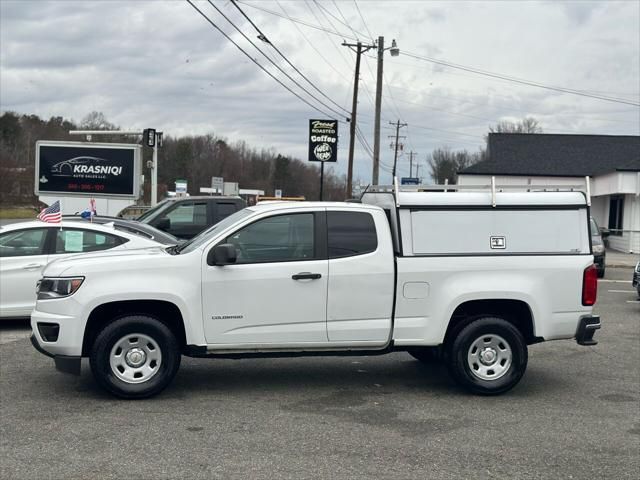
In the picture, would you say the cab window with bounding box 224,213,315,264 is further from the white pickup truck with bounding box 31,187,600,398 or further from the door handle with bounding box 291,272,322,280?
the door handle with bounding box 291,272,322,280

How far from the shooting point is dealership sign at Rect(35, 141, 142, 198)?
23.1 m

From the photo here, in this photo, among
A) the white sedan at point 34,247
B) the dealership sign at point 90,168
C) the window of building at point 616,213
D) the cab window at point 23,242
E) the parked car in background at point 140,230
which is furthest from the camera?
the window of building at point 616,213

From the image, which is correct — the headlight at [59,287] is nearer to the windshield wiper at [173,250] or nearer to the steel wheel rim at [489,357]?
the windshield wiper at [173,250]

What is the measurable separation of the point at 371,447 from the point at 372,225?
91.9 inches

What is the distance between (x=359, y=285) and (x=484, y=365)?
1508 mm

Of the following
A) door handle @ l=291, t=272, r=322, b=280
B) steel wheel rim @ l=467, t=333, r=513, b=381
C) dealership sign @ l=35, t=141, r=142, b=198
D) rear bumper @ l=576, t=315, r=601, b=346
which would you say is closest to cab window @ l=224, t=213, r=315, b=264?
door handle @ l=291, t=272, r=322, b=280

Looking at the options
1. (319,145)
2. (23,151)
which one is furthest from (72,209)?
(23,151)

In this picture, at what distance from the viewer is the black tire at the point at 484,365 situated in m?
7.29

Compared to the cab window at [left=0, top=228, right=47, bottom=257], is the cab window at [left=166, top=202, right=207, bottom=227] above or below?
above

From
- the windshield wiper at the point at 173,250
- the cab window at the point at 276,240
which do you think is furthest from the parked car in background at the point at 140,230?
the cab window at the point at 276,240

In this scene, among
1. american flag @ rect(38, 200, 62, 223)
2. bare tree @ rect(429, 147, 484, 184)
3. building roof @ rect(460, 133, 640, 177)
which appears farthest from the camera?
bare tree @ rect(429, 147, 484, 184)

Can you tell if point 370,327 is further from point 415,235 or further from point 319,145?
point 319,145

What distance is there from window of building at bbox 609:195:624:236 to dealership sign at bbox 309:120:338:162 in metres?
13.3

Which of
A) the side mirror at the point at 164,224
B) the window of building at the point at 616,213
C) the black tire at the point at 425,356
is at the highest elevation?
the window of building at the point at 616,213
